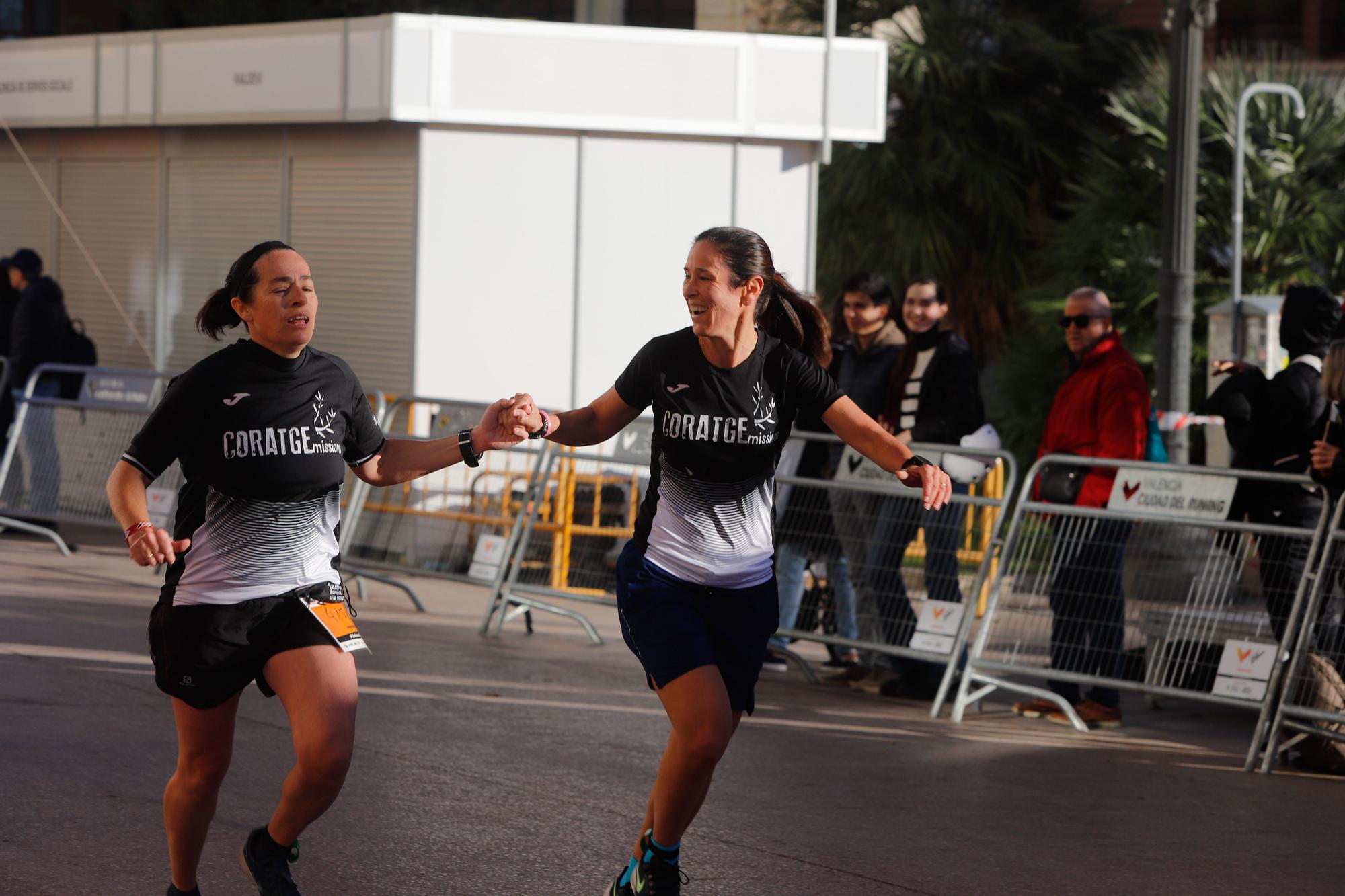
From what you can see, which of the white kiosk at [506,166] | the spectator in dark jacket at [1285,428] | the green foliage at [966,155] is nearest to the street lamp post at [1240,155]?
the white kiosk at [506,166]

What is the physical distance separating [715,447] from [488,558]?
6.34 meters

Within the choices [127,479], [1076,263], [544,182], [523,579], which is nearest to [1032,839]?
[127,479]

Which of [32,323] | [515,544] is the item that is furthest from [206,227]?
[515,544]

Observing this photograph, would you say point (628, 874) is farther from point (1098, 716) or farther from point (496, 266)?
point (496, 266)

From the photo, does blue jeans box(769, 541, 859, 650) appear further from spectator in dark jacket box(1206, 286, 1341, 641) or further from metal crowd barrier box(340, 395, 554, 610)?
metal crowd barrier box(340, 395, 554, 610)

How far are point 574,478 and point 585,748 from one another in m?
4.51

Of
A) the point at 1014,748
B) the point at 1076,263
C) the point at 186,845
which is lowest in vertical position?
the point at 1014,748

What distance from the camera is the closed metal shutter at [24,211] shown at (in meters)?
18.1

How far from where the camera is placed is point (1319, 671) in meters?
8.09

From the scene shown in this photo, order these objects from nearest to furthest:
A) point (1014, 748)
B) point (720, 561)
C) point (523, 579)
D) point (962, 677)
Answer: point (720, 561) → point (1014, 748) → point (962, 677) → point (523, 579)

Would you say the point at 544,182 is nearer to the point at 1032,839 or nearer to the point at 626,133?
the point at 626,133

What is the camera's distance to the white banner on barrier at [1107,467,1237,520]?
28.3ft

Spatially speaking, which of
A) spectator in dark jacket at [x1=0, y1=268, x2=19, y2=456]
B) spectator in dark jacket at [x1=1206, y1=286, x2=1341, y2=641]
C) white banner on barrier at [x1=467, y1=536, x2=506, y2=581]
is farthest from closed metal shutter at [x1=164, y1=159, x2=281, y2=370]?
spectator in dark jacket at [x1=1206, y1=286, x2=1341, y2=641]

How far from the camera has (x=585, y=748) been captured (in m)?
7.79
